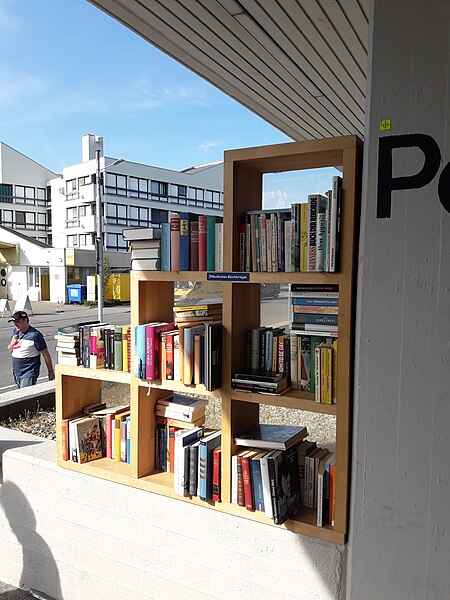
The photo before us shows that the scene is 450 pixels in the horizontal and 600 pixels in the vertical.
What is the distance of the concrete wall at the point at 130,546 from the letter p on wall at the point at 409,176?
Result: 1441 mm

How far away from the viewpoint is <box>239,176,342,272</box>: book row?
1.98 m

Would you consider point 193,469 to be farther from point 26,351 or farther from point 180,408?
point 26,351

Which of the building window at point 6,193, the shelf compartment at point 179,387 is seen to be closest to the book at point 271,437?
the shelf compartment at point 179,387

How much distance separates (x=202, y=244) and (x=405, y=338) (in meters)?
1.03

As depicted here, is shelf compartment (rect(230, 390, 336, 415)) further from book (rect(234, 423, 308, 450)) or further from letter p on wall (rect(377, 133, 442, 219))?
letter p on wall (rect(377, 133, 442, 219))

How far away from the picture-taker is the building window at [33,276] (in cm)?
2764

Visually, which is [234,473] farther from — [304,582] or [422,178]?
[422,178]

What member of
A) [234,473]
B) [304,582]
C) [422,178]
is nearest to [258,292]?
[234,473]

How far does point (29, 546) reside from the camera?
3.01m

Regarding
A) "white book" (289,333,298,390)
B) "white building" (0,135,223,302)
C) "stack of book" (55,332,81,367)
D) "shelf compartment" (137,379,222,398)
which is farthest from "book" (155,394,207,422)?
"white building" (0,135,223,302)

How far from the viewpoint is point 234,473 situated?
229 cm

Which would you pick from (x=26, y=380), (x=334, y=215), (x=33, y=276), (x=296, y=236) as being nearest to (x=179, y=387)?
(x=296, y=236)

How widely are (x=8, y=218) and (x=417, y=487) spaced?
129ft

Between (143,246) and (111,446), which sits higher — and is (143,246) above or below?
above
